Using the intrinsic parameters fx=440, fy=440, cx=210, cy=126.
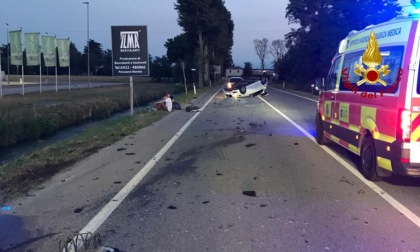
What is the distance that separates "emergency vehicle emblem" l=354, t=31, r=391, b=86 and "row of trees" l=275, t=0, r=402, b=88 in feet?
86.3

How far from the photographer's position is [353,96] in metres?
8.12

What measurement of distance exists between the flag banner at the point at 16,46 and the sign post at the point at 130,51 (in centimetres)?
1554

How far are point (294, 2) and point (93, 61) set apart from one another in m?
81.3

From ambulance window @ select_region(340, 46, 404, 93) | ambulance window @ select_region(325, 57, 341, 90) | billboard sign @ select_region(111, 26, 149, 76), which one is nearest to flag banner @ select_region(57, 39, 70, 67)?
billboard sign @ select_region(111, 26, 149, 76)

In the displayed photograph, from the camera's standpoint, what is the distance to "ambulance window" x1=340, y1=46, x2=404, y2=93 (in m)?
6.46

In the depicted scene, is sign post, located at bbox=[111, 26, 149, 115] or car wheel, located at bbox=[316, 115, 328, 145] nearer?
car wheel, located at bbox=[316, 115, 328, 145]

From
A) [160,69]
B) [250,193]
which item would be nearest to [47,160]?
[250,193]

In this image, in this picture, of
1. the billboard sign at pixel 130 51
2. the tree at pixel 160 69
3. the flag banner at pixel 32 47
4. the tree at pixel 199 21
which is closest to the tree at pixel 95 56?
the tree at pixel 160 69

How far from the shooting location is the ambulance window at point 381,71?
646 cm

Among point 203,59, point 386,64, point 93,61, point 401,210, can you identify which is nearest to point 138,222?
point 401,210

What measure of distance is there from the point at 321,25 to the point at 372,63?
48.0 m

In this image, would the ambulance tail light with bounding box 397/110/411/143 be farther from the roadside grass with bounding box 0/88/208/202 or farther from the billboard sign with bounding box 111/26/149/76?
the billboard sign with bounding box 111/26/149/76

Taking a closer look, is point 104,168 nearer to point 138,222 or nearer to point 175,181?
point 175,181

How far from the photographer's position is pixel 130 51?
65.1 feet
